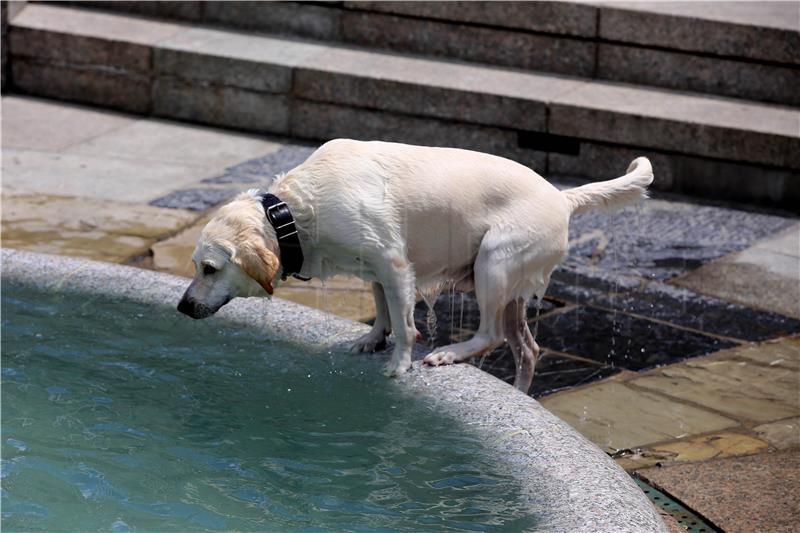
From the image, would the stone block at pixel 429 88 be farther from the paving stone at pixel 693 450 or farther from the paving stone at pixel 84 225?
the paving stone at pixel 693 450

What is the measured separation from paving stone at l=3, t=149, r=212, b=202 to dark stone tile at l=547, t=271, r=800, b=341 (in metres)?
2.63

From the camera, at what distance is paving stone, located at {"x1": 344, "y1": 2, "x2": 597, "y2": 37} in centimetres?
827

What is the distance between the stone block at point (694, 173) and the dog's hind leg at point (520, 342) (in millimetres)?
3196

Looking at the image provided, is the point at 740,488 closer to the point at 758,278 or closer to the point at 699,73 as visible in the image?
the point at 758,278

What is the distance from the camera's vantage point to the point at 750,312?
19.4 feet

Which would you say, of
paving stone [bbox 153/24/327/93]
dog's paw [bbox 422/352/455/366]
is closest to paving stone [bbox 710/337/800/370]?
dog's paw [bbox 422/352/455/366]

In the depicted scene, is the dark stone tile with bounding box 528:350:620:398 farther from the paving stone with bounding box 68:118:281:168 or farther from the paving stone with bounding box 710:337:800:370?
the paving stone with bounding box 68:118:281:168

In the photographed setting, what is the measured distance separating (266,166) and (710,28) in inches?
115

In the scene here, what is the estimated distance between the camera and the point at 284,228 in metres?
4.14

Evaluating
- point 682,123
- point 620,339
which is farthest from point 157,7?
point 620,339

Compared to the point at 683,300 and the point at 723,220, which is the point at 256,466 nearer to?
the point at 683,300

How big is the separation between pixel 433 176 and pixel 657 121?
140 inches

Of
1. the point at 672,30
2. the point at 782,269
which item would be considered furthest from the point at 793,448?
the point at 672,30

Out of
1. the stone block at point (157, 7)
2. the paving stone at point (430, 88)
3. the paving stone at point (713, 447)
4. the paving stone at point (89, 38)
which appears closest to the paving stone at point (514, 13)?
the paving stone at point (430, 88)
